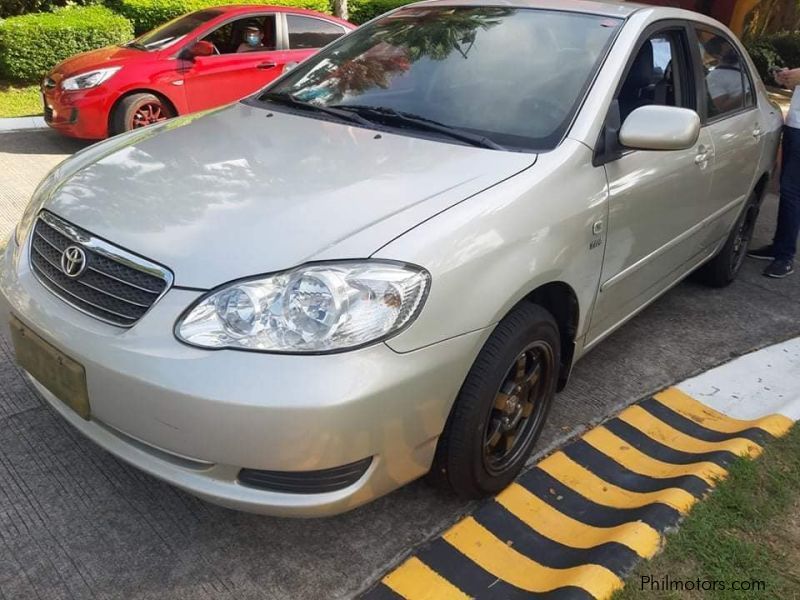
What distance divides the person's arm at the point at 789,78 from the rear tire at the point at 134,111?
5.05 meters

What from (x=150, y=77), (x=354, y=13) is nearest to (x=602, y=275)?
(x=150, y=77)

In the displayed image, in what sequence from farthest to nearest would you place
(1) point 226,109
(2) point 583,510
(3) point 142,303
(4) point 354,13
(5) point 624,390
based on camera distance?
1. (4) point 354,13
2. (5) point 624,390
3. (1) point 226,109
4. (2) point 583,510
5. (3) point 142,303

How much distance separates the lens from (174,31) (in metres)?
7.43

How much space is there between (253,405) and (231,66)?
6.14 meters

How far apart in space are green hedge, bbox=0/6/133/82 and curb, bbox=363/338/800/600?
8.76 m

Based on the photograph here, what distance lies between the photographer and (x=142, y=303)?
6.77 feet

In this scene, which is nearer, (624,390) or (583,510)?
(583,510)

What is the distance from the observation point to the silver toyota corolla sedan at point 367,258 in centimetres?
196

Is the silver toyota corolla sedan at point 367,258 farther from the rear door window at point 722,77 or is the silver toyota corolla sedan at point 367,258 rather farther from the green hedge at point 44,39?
the green hedge at point 44,39

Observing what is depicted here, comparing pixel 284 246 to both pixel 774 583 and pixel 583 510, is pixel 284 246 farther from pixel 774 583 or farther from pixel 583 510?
pixel 774 583

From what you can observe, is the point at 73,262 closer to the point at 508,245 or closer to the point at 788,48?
the point at 508,245

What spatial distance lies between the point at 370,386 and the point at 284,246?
471 mm

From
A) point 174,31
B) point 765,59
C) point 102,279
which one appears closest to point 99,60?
point 174,31

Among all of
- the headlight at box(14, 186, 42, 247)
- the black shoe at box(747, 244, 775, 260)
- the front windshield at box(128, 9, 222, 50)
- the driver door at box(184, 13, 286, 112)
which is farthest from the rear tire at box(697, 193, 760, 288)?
the front windshield at box(128, 9, 222, 50)
